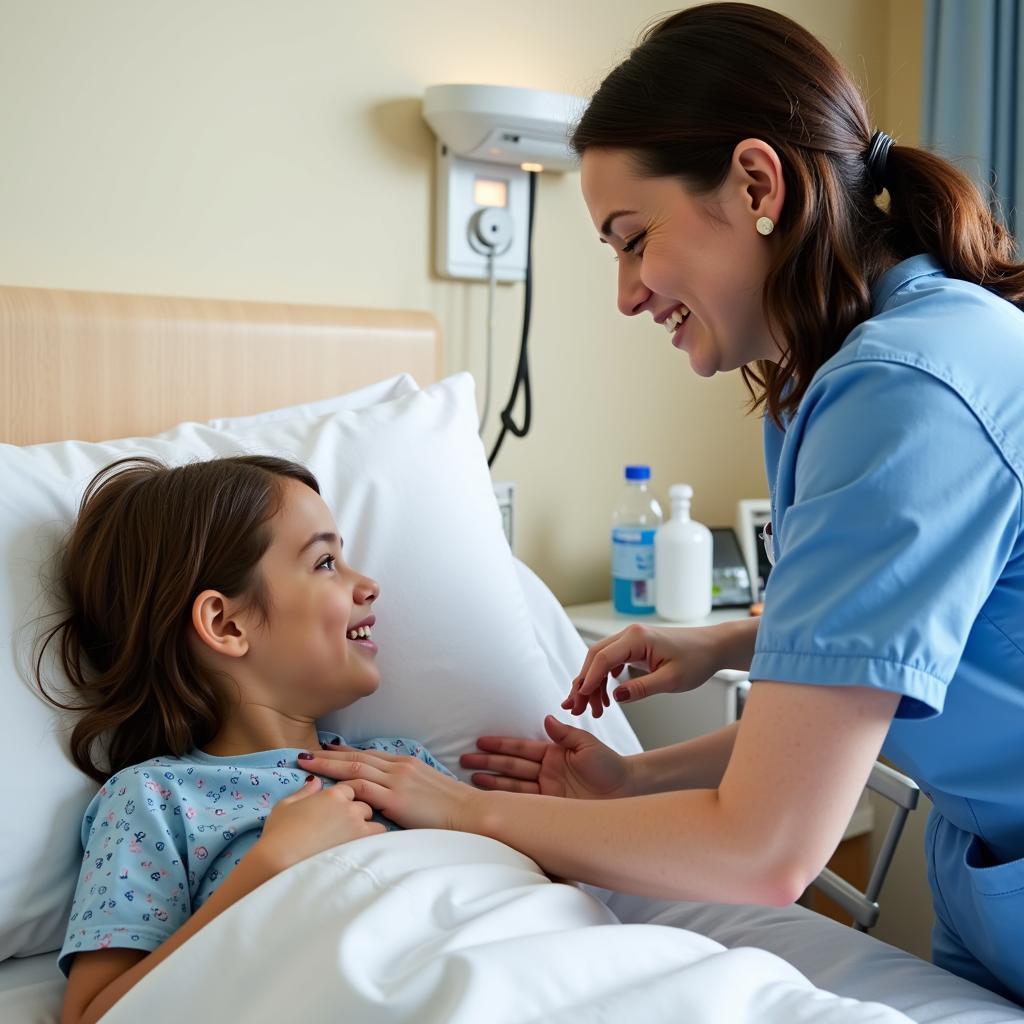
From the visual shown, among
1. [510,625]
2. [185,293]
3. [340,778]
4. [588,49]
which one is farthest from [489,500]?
[588,49]

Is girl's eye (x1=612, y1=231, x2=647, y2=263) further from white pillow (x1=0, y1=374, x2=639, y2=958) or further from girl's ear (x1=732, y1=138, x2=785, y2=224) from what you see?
white pillow (x1=0, y1=374, x2=639, y2=958)

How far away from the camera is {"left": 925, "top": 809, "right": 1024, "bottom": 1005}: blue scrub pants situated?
0.89m

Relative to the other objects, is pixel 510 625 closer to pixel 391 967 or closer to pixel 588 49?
pixel 391 967

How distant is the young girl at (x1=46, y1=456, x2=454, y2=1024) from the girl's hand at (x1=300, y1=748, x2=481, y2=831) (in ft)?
0.06

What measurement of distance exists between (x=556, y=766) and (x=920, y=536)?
23.0 inches

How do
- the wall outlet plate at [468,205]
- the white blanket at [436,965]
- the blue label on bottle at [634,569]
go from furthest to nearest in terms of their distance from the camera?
1. the blue label on bottle at [634,569]
2. the wall outlet plate at [468,205]
3. the white blanket at [436,965]

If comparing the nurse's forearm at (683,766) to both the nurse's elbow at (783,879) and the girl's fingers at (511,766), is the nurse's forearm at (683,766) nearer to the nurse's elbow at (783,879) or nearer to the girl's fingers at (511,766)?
the girl's fingers at (511,766)

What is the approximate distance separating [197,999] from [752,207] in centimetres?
76

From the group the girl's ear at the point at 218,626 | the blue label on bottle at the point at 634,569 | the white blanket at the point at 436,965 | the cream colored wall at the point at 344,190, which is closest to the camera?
the white blanket at the point at 436,965

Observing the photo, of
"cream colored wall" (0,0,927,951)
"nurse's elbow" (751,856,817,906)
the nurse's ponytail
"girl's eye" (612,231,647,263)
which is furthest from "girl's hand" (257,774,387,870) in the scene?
"cream colored wall" (0,0,927,951)

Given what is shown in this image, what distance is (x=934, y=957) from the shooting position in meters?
1.08

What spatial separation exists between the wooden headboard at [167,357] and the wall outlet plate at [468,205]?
0.17 m

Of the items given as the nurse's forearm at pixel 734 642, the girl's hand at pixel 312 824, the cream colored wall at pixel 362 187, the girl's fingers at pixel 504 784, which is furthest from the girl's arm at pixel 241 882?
the cream colored wall at pixel 362 187

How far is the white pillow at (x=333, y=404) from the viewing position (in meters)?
1.47
